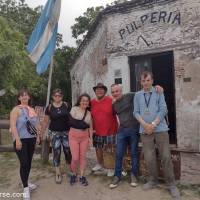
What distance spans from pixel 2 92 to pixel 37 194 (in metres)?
11.1

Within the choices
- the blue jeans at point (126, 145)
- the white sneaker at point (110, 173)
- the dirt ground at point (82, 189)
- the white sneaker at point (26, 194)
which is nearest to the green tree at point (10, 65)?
the dirt ground at point (82, 189)

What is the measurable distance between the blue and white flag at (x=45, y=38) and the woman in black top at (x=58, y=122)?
6.66 feet

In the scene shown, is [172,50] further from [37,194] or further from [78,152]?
[37,194]

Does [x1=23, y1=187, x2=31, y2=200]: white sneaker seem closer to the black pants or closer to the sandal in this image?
the black pants

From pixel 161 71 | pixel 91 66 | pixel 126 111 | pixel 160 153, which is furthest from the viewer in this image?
pixel 91 66

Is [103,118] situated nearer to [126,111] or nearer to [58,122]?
[126,111]

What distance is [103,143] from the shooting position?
6789 millimetres

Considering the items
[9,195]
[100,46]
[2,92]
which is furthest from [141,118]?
[2,92]

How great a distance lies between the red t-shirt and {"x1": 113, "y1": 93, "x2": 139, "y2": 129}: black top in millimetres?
236

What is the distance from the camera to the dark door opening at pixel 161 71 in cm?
1043

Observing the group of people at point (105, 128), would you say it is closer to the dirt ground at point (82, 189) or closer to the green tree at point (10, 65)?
the dirt ground at point (82, 189)

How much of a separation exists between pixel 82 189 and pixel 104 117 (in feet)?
4.29

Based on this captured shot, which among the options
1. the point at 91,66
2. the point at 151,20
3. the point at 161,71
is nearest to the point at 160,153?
the point at 151,20

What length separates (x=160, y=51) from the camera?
9859 mm
